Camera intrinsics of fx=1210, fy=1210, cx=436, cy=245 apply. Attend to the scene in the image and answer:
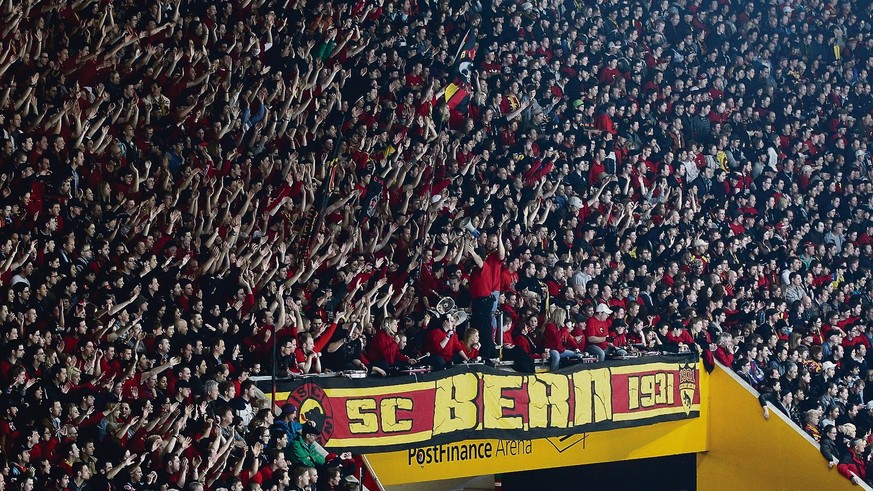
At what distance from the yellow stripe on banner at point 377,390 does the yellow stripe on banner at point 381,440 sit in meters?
0.46

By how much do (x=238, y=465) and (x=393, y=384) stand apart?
226 centimetres

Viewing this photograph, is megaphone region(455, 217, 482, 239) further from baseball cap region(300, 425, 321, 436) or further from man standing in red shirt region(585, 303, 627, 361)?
baseball cap region(300, 425, 321, 436)

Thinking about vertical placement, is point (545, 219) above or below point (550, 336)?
above

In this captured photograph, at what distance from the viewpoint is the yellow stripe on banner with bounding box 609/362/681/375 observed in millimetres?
14289

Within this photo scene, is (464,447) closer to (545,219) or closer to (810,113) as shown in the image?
(545,219)

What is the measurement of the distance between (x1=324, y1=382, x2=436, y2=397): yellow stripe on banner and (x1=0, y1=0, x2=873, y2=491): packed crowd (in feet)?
0.83

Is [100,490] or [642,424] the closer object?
[100,490]

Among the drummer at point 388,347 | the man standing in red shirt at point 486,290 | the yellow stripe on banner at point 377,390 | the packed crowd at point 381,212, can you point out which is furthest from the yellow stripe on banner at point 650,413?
the drummer at point 388,347

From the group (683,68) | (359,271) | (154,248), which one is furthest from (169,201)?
(683,68)

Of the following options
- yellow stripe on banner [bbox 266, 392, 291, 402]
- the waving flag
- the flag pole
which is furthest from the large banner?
the flag pole

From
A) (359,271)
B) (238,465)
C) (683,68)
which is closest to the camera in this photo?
(238,465)

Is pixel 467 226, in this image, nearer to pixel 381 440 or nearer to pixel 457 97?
pixel 457 97

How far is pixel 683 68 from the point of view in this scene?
2011 cm

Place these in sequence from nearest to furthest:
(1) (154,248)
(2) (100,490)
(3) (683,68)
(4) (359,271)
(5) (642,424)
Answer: (2) (100,490), (1) (154,248), (4) (359,271), (5) (642,424), (3) (683,68)
